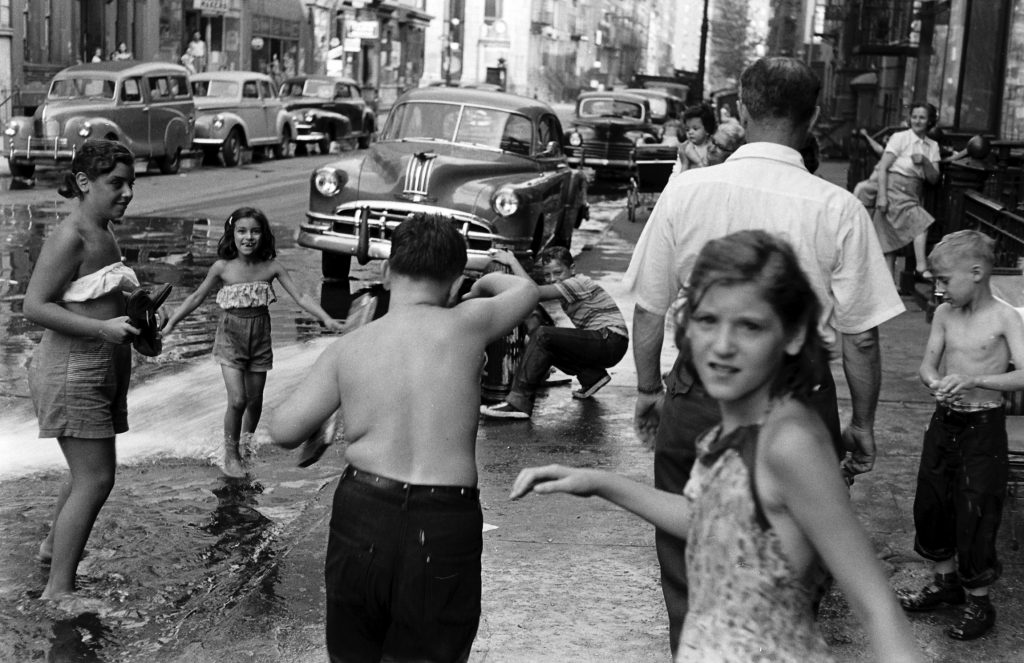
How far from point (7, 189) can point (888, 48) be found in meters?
21.0

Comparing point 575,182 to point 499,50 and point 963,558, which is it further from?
point 499,50

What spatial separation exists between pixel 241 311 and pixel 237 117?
73.6 ft

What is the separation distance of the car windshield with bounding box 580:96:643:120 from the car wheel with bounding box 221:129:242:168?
740cm

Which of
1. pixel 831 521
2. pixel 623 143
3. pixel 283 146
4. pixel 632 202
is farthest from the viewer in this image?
pixel 283 146

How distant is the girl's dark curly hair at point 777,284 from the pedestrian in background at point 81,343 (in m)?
2.93

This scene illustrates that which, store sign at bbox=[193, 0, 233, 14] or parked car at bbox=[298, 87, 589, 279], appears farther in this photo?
store sign at bbox=[193, 0, 233, 14]

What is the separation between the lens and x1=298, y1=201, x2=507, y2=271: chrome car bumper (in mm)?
12758

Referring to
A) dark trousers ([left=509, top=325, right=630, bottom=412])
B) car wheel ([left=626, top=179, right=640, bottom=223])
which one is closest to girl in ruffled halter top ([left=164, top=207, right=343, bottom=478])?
dark trousers ([left=509, top=325, right=630, bottom=412])

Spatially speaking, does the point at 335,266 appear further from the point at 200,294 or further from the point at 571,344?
the point at 200,294

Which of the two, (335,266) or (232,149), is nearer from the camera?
(335,266)

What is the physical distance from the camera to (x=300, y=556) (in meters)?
5.46

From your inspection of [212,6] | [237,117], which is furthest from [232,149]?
[212,6]

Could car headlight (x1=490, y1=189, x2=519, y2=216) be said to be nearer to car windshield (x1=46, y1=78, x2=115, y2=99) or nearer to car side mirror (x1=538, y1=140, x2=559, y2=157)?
car side mirror (x1=538, y1=140, x2=559, y2=157)

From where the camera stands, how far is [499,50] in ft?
319
